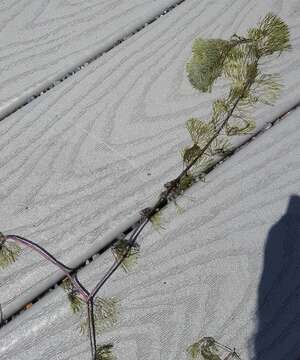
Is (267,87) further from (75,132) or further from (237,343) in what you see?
(237,343)

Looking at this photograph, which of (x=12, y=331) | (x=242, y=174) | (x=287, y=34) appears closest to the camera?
(x=12, y=331)

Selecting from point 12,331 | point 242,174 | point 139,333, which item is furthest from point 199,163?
point 12,331

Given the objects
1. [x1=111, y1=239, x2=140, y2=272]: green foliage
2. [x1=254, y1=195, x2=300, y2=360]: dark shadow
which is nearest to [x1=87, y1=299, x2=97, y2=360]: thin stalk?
[x1=111, y1=239, x2=140, y2=272]: green foliage

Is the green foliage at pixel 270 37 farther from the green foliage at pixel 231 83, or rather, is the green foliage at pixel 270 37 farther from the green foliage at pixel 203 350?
the green foliage at pixel 203 350

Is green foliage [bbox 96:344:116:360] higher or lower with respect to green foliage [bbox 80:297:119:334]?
lower

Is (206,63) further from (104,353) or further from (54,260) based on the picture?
(104,353)

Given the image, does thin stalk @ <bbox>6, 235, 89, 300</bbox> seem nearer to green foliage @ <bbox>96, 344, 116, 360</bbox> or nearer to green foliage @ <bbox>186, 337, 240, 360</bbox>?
green foliage @ <bbox>96, 344, 116, 360</bbox>

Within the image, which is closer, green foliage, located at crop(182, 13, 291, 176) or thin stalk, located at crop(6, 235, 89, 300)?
thin stalk, located at crop(6, 235, 89, 300)
